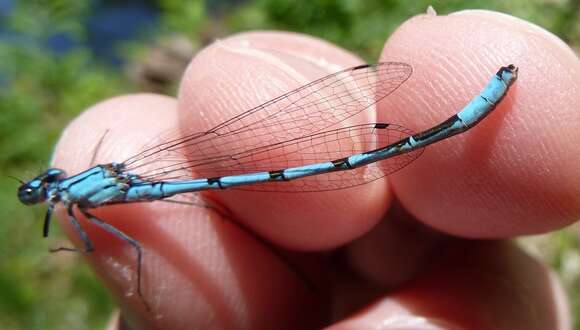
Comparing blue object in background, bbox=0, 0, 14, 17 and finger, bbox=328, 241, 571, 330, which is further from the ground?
blue object in background, bbox=0, 0, 14, 17

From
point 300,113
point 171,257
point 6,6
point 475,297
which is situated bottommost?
point 475,297

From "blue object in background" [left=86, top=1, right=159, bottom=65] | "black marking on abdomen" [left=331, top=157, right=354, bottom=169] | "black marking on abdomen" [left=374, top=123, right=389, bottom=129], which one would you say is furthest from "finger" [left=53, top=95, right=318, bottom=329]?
"blue object in background" [left=86, top=1, right=159, bottom=65]

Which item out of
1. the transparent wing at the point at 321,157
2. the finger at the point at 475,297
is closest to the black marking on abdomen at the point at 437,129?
the transparent wing at the point at 321,157

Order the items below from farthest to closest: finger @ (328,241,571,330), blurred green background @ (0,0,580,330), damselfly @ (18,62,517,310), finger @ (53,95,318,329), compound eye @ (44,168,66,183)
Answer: blurred green background @ (0,0,580,330) < compound eye @ (44,168,66,183) < finger @ (53,95,318,329) < finger @ (328,241,571,330) < damselfly @ (18,62,517,310)

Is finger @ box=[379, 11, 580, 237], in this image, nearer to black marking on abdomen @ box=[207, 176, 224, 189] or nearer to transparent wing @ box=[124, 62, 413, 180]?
transparent wing @ box=[124, 62, 413, 180]

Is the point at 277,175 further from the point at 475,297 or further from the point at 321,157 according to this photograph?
the point at 475,297

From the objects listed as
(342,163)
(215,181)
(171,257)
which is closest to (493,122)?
(342,163)

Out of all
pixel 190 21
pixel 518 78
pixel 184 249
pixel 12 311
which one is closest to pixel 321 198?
pixel 184 249
